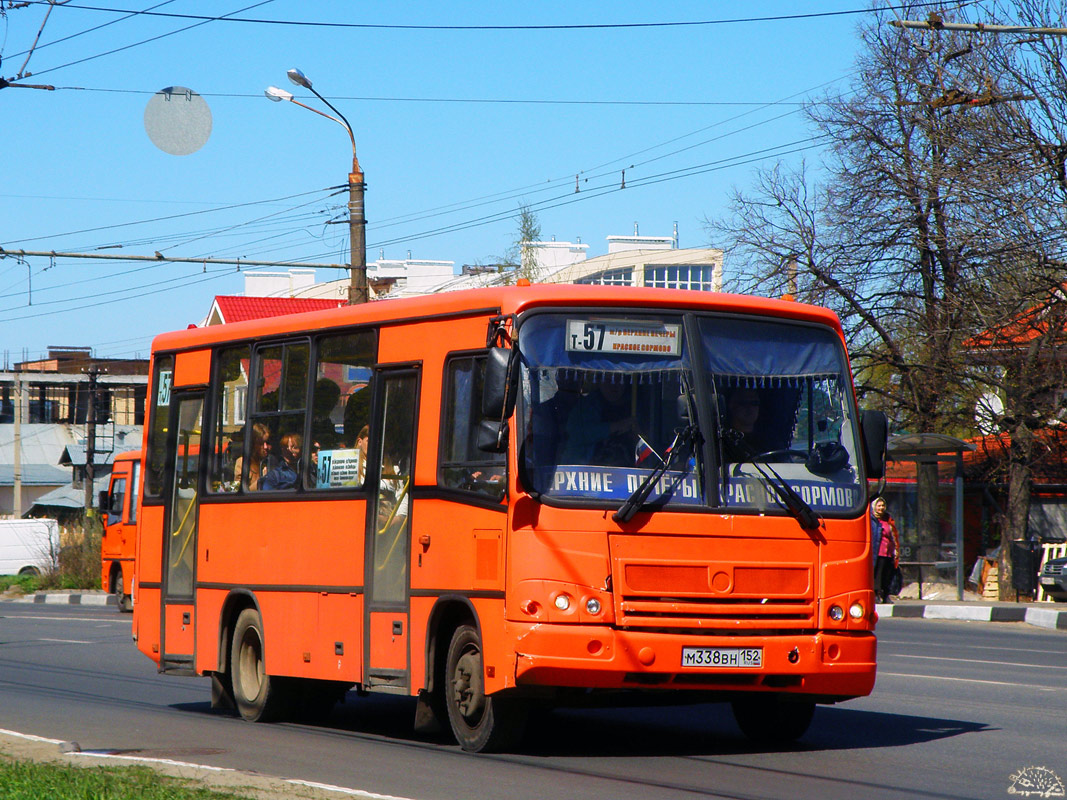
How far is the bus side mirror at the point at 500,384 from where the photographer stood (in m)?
8.55

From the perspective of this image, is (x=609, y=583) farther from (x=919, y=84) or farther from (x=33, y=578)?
(x=33, y=578)

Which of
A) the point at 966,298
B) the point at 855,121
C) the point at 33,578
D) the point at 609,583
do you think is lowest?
the point at 33,578

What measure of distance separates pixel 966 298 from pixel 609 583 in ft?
72.0

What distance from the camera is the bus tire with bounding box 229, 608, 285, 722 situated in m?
11.5

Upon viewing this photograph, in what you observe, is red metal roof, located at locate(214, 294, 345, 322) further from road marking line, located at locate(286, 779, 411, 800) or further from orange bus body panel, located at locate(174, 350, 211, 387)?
road marking line, located at locate(286, 779, 411, 800)

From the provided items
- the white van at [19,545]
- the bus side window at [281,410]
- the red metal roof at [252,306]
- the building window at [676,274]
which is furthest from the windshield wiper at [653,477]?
the building window at [676,274]

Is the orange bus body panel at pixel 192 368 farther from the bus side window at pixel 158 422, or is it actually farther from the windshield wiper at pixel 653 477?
the windshield wiper at pixel 653 477

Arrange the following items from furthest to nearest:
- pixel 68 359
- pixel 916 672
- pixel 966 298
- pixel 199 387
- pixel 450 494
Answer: pixel 68 359, pixel 966 298, pixel 916 672, pixel 199 387, pixel 450 494

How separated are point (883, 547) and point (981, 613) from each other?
1.86 meters

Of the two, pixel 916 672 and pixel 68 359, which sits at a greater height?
pixel 68 359

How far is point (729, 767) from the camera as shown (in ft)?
28.7

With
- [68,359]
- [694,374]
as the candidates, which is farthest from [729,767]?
[68,359]

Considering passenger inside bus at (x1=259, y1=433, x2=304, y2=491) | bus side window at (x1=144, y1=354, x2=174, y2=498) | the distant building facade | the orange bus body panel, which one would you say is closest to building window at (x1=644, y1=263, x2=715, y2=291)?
the distant building facade

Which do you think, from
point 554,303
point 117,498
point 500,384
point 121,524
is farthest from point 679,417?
point 117,498
